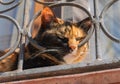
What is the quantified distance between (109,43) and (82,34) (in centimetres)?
21

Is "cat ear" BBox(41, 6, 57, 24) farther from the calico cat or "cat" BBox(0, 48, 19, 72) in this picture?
"cat" BBox(0, 48, 19, 72)

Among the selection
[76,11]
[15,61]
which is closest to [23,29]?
[15,61]

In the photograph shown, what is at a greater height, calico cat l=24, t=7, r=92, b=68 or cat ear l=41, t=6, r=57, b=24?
cat ear l=41, t=6, r=57, b=24

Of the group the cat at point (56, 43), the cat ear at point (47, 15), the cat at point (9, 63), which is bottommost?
the cat at point (9, 63)

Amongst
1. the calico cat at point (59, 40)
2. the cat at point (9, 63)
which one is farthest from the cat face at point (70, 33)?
the cat at point (9, 63)

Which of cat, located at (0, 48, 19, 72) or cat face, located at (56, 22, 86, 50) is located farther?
cat, located at (0, 48, 19, 72)

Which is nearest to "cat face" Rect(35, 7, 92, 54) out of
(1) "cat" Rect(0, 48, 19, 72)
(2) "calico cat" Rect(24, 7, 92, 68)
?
(2) "calico cat" Rect(24, 7, 92, 68)

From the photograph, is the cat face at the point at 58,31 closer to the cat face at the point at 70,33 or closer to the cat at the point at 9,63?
the cat face at the point at 70,33

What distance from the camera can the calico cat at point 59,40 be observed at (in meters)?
1.75

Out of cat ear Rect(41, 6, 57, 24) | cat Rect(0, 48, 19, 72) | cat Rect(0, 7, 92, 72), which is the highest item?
cat ear Rect(41, 6, 57, 24)

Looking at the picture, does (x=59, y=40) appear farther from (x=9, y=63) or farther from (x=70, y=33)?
(x=9, y=63)

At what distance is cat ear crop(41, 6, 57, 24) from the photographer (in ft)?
5.74

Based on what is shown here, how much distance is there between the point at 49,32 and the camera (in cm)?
192

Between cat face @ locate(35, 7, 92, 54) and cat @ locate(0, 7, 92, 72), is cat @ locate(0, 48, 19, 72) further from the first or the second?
cat face @ locate(35, 7, 92, 54)
